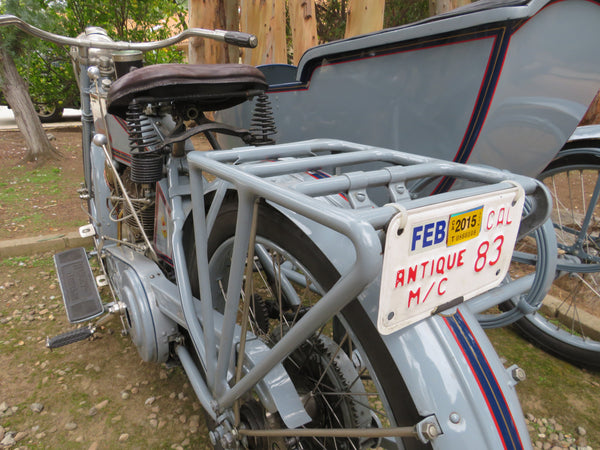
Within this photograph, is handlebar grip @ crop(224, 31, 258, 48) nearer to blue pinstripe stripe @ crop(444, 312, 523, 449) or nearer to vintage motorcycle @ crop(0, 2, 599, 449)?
vintage motorcycle @ crop(0, 2, 599, 449)

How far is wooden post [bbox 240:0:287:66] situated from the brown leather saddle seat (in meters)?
3.43

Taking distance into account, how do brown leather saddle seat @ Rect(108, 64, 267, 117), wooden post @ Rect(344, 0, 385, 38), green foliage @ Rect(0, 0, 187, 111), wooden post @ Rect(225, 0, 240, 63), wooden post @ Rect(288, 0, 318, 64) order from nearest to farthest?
brown leather saddle seat @ Rect(108, 64, 267, 117) → wooden post @ Rect(344, 0, 385, 38) → wooden post @ Rect(288, 0, 318, 64) → wooden post @ Rect(225, 0, 240, 63) → green foliage @ Rect(0, 0, 187, 111)

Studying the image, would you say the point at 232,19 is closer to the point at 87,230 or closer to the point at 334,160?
the point at 87,230

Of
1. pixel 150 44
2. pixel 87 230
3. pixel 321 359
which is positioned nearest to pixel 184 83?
pixel 150 44

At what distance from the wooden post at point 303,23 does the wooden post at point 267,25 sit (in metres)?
0.18

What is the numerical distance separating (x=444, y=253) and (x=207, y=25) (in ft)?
15.6

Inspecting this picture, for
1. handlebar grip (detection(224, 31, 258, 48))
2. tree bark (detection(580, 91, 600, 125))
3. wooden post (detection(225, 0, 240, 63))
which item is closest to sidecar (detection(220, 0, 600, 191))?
handlebar grip (detection(224, 31, 258, 48))

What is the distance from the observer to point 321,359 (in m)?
1.24

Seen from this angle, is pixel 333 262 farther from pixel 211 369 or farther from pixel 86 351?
pixel 86 351

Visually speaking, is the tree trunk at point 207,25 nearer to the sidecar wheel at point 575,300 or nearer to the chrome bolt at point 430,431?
the sidecar wheel at point 575,300

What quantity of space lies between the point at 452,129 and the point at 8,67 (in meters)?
5.45

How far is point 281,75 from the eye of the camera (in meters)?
3.11

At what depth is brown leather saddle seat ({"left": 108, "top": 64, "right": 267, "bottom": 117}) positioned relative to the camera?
1.29 metres

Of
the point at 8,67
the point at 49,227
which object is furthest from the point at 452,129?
the point at 8,67
